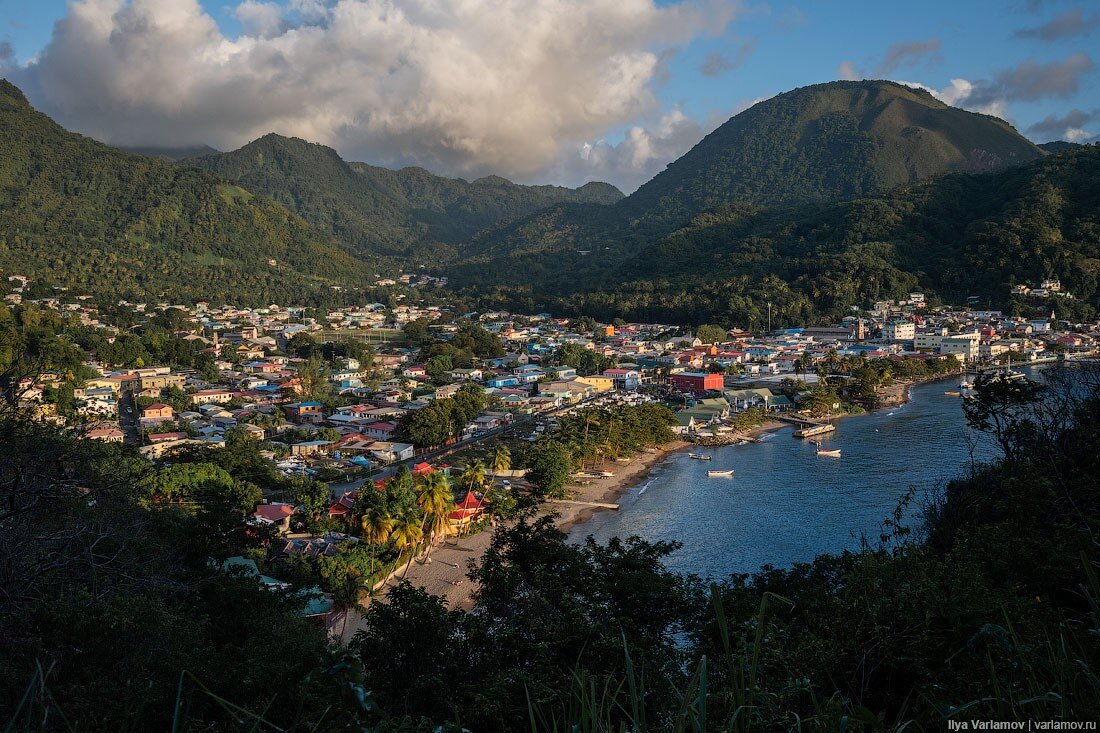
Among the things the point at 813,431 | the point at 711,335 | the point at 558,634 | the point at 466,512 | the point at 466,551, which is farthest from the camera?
the point at 711,335

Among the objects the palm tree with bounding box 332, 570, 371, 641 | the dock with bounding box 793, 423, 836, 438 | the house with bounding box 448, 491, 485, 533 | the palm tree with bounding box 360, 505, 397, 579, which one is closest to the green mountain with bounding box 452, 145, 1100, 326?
the dock with bounding box 793, 423, 836, 438

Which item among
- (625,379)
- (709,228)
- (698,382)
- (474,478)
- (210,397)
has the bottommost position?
(474,478)

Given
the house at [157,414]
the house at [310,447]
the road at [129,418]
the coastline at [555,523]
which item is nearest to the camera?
the coastline at [555,523]

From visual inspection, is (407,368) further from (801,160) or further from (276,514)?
(801,160)

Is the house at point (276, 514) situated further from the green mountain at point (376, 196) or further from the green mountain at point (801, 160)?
the green mountain at point (376, 196)

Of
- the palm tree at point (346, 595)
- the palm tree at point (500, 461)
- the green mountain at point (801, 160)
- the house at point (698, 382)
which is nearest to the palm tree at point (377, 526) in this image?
the palm tree at point (346, 595)

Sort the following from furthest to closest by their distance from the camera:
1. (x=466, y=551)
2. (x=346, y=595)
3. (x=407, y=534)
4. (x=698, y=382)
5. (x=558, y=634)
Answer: (x=698, y=382) < (x=466, y=551) < (x=407, y=534) < (x=346, y=595) < (x=558, y=634)

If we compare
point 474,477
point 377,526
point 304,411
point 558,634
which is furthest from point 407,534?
point 304,411
